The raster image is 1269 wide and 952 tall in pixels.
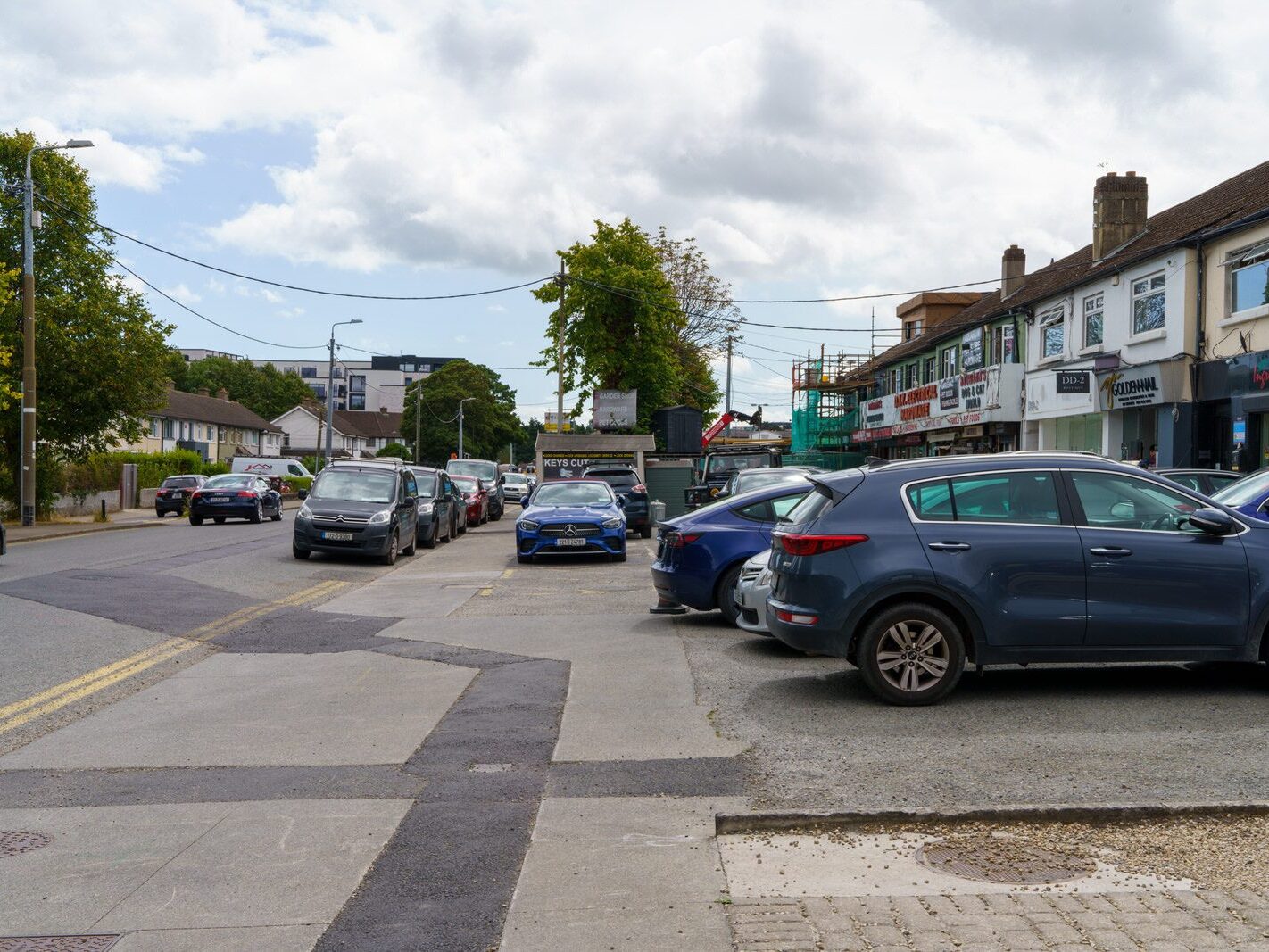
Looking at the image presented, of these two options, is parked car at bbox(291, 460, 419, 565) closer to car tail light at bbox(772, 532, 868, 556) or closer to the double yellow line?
the double yellow line

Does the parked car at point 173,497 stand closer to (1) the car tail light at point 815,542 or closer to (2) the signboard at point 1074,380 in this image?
(2) the signboard at point 1074,380

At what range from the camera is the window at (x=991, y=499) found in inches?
308

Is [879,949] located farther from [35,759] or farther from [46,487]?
[46,487]

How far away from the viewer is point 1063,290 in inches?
1276

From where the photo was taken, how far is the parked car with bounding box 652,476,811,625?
11.8 metres

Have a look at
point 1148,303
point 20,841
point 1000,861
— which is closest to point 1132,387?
point 1148,303

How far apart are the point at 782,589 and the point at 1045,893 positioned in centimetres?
380

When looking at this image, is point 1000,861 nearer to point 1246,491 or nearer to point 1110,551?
point 1110,551

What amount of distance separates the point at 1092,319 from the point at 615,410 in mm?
20944

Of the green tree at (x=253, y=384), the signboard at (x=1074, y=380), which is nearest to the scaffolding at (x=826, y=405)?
the signboard at (x=1074, y=380)

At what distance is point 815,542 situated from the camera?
7.84 meters

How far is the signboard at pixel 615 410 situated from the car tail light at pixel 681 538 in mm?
35702

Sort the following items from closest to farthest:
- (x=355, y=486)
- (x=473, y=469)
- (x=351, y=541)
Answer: (x=351, y=541)
(x=355, y=486)
(x=473, y=469)

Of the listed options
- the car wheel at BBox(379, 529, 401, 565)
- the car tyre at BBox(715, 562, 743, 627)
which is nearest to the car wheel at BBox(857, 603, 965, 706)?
the car tyre at BBox(715, 562, 743, 627)
